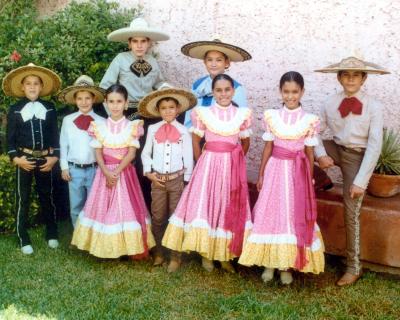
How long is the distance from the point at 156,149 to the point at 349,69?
1.74 metres

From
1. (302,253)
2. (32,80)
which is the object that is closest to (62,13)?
(32,80)

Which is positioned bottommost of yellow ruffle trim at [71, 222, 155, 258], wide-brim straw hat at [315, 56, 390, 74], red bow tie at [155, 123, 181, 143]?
yellow ruffle trim at [71, 222, 155, 258]

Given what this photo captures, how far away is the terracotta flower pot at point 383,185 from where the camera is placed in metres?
4.74

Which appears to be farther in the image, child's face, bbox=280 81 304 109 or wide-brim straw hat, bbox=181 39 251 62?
wide-brim straw hat, bbox=181 39 251 62

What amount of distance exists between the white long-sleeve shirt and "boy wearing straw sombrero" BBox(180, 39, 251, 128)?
0.29m

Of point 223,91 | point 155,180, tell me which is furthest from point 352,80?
point 155,180

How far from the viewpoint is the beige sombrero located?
4935 millimetres

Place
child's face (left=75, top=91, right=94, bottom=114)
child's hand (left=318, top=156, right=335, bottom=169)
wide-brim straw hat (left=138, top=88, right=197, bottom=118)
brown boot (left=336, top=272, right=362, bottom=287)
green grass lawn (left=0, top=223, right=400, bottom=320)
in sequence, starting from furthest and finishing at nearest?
child's face (left=75, top=91, right=94, bottom=114), wide-brim straw hat (left=138, top=88, right=197, bottom=118), brown boot (left=336, top=272, right=362, bottom=287), child's hand (left=318, top=156, right=335, bottom=169), green grass lawn (left=0, top=223, right=400, bottom=320)

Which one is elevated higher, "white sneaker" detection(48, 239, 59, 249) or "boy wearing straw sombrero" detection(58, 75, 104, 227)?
"boy wearing straw sombrero" detection(58, 75, 104, 227)

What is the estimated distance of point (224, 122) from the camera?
4.50 m

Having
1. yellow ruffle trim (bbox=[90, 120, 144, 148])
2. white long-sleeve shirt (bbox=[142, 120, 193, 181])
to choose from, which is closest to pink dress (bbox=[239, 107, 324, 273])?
white long-sleeve shirt (bbox=[142, 120, 193, 181])

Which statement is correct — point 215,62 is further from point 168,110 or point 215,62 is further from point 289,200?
point 289,200

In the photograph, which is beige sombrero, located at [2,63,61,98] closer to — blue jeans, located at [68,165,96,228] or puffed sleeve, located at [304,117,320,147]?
blue jeans, located at [68,165,96,228]

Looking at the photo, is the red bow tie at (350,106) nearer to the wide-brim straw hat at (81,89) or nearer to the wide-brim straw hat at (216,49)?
the wide-brim straw hat at (216,49)
